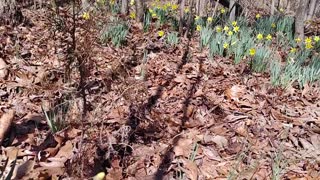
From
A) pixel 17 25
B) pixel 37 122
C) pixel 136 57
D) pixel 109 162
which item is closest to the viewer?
pixel 109 162

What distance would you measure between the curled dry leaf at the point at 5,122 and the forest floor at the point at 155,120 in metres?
0.05

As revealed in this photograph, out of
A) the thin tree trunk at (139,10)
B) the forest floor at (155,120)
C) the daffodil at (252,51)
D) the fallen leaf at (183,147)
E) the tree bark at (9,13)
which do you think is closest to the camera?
the forest floor at (155,120)

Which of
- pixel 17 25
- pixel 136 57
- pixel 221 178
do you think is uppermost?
pixel 17 25

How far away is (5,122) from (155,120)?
3.50 feet

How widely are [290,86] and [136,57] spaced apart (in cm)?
162

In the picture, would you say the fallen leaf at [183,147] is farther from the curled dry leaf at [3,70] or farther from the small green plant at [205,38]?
the small green plant at [205,38]

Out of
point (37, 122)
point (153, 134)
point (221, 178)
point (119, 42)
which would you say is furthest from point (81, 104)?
point (119, 42)

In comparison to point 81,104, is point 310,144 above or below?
below

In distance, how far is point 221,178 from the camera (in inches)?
84.0

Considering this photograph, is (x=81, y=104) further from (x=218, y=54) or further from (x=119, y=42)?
(x=218, y=54)

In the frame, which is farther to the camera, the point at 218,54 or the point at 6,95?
the point at 218,54

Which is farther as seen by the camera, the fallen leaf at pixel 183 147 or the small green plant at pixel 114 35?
the small green plant at pixel 114 35

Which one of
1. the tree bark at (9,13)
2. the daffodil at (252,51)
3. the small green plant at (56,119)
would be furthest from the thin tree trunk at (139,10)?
the small green plant at (56,119)

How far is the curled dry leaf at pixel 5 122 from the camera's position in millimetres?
2145
